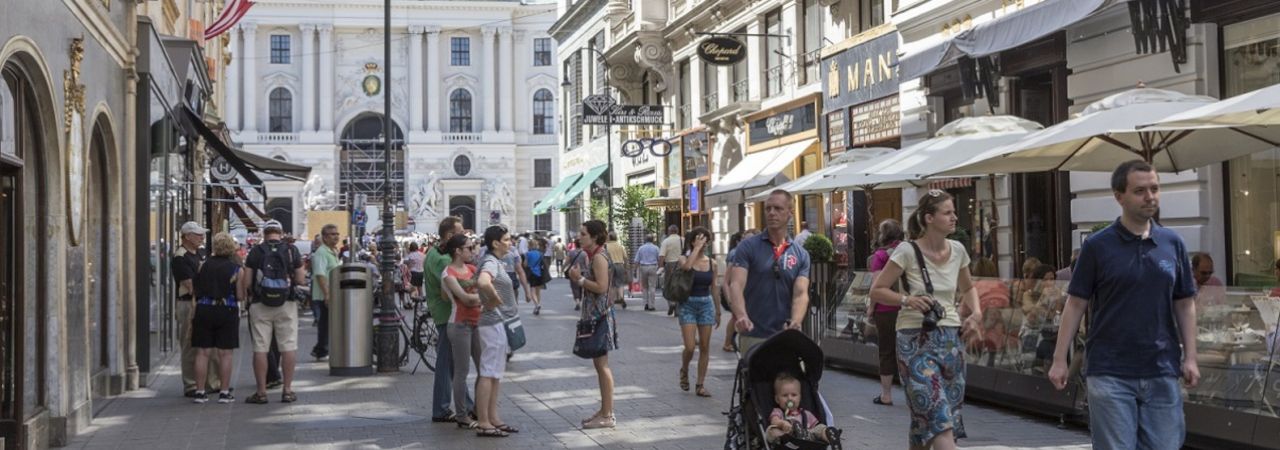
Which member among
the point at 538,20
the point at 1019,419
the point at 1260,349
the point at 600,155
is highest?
the point at 538,20

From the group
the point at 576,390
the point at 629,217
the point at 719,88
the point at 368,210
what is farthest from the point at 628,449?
the point at 368,210

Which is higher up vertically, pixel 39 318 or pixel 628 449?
pixel 39 318

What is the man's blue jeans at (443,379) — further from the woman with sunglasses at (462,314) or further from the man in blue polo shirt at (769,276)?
the man in blue polo shirt at (769,276)

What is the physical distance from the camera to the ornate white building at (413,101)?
286ft

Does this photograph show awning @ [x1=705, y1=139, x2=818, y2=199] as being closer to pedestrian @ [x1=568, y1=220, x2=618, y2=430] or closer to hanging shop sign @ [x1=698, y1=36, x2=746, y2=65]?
hanging shop sign @ [x1=698, y1=36, x2=746, y2=65]

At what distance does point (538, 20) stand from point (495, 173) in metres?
10.2

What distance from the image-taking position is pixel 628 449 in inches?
389

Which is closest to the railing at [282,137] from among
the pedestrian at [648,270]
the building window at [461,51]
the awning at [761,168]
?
the building window at [461,51]

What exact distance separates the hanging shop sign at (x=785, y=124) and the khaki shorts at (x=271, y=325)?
686 inches

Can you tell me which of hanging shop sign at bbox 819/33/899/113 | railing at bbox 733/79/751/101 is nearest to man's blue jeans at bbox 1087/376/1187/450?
hanging shop sign at bbox 819/33/899/113

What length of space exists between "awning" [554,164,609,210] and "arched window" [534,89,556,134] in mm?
39968

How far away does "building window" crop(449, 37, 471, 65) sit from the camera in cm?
9225

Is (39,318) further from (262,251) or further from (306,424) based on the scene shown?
(262,251)

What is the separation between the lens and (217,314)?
1305 cm
